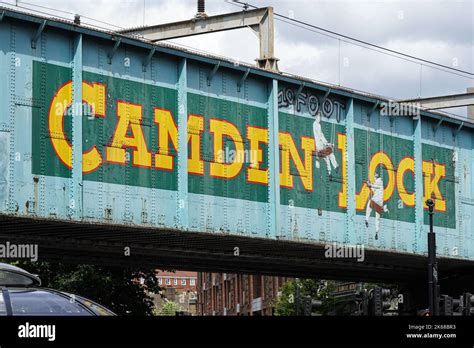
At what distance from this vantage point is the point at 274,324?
997cm

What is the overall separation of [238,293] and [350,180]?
6729 centimetres

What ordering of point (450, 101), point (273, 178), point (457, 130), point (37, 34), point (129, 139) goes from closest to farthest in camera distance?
point (37, 34) → point (129, 139) → point (273, 178) → point (457, 130) → point (450, 101)

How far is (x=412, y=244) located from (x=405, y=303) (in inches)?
536

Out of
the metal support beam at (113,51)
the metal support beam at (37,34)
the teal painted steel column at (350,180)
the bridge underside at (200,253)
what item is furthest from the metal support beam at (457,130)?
the metal support beam at (37,34)

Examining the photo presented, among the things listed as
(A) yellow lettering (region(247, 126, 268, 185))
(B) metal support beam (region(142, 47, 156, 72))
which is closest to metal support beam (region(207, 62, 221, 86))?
(A) yellow lettering (region(247, 126, 268, 185))

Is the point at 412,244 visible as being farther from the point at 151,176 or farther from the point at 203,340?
the point at 203,340

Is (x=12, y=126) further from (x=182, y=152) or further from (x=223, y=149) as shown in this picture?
(x=223, y=149)

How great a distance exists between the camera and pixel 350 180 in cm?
3878

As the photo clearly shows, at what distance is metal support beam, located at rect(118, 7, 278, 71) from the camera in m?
37.3

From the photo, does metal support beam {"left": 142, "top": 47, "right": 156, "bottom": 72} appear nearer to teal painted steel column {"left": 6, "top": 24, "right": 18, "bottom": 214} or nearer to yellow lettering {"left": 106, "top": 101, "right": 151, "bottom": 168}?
yellow lettering {"left": 106, "top": 101, "right": 151, "bottom": 168}

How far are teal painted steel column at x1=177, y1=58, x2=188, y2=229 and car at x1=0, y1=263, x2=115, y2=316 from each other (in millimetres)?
20095

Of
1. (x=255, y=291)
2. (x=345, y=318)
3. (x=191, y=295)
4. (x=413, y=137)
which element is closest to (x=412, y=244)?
(x=413, y=137)

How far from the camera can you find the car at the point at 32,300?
35.1 ft

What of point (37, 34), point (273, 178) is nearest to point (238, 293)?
point (273, 178)
